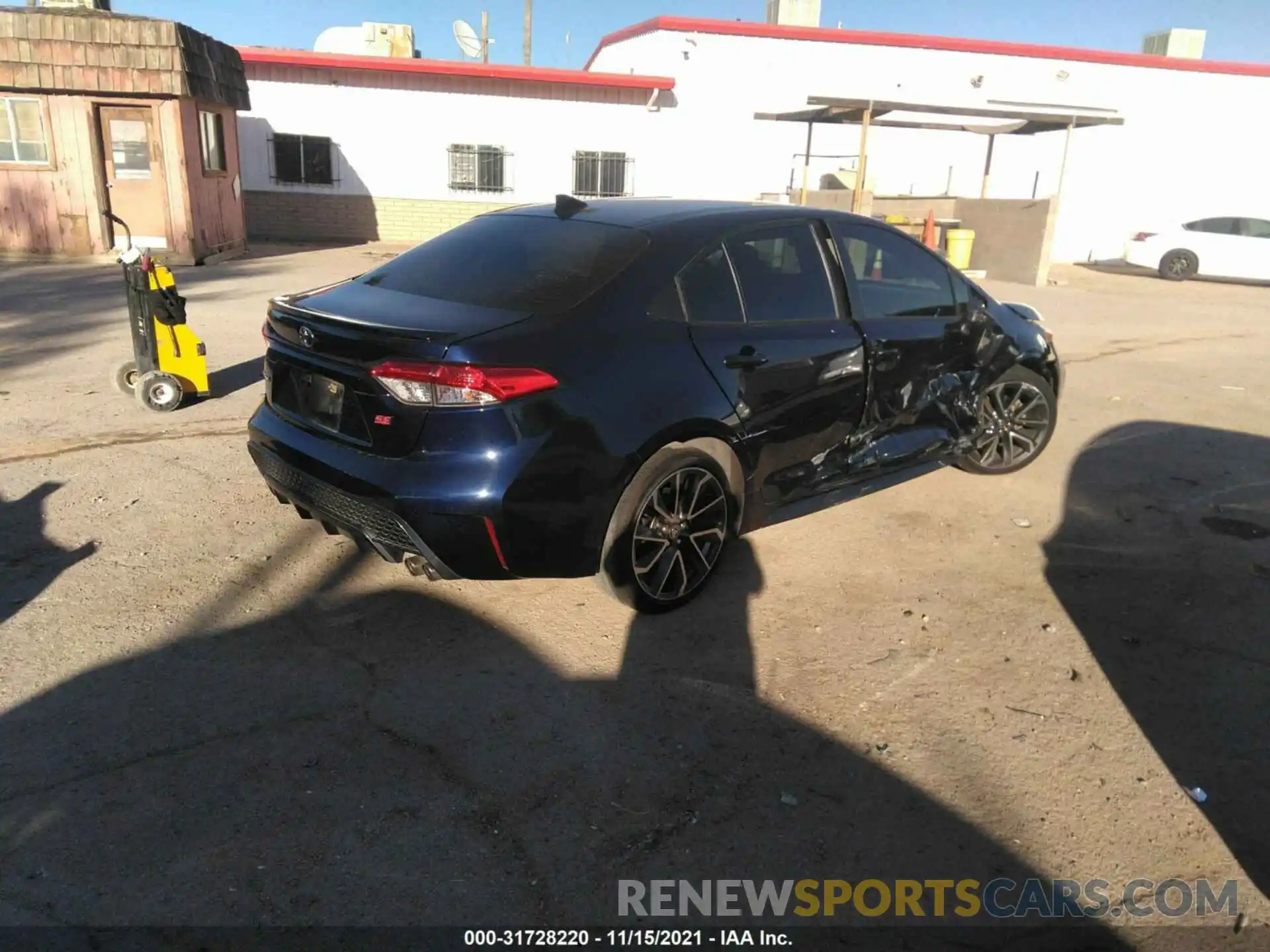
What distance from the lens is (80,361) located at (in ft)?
27.4

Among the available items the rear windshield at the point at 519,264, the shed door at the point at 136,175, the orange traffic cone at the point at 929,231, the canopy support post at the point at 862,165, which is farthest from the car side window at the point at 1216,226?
the rear windshield at the point at 519,264

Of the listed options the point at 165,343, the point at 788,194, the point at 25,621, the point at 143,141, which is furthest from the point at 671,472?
the point at 788,194

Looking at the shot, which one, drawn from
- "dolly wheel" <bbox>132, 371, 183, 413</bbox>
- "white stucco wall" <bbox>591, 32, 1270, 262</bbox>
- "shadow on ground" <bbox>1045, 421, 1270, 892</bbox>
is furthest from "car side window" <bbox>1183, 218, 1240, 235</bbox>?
"dolly wheel" <bbox>132, 371, 183, 413</bbox>

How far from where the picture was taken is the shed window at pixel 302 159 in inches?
838

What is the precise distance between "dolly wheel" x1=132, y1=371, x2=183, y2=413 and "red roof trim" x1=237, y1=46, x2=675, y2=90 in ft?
53.2

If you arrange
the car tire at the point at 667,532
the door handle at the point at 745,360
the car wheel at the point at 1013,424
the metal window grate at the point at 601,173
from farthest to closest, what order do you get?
the metal window grate at the point at 601,173 < the car wheel at the point at 1013,424 < the door handle at the point at 745,360 < the car tire at the point at 667,532

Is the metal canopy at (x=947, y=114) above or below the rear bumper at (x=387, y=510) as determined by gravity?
above

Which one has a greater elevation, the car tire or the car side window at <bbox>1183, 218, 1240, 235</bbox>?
the car side window at <bbox>1183, 218, 1240, 235</bbox>

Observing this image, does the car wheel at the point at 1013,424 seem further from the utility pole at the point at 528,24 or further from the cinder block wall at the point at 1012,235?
the utility pole at the point at 528,24

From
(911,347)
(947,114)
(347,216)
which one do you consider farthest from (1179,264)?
(911,347)

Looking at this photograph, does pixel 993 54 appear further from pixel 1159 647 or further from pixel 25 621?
pixel 25 621

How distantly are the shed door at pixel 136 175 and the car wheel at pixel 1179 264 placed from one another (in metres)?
20.5

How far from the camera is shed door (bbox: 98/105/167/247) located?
50.6ft

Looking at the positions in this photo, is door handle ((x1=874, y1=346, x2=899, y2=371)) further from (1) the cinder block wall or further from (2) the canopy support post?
(1) the cinder block wall
